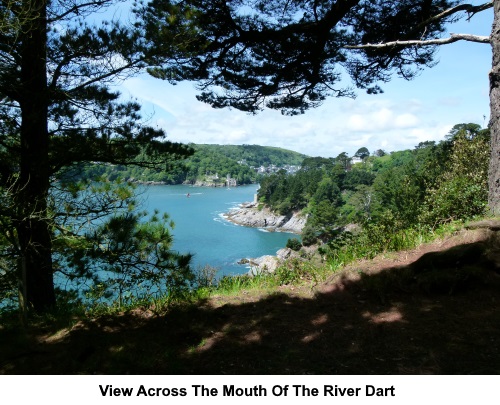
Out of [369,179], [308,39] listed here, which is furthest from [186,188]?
[308,39]

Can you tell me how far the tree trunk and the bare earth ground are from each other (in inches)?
49.7

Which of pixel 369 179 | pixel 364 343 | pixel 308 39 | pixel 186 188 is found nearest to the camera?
pixel 364 343

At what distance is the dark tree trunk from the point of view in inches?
164

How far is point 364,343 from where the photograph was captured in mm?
2512

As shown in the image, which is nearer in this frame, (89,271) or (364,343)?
(364,343)

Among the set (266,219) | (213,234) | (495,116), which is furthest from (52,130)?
(266,219)

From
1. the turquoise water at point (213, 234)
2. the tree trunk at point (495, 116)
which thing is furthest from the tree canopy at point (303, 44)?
the turquoise water at point (213, 234)

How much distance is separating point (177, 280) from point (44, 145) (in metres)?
2.34

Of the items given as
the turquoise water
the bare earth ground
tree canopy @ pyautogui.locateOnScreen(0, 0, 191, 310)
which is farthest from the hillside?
the turquoise water

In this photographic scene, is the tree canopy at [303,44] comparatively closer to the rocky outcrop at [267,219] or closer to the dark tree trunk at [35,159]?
the dark tree trunk at [35,159]

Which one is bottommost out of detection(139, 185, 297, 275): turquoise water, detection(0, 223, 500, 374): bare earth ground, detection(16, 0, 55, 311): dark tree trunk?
detection(139, 185, 297, 275): turquoise water

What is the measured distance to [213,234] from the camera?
161 ft

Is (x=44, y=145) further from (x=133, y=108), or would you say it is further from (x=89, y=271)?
(x=89, y=271)

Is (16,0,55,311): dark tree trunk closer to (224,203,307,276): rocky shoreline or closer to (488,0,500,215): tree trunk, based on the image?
(488,0,500,215): tree trunk
